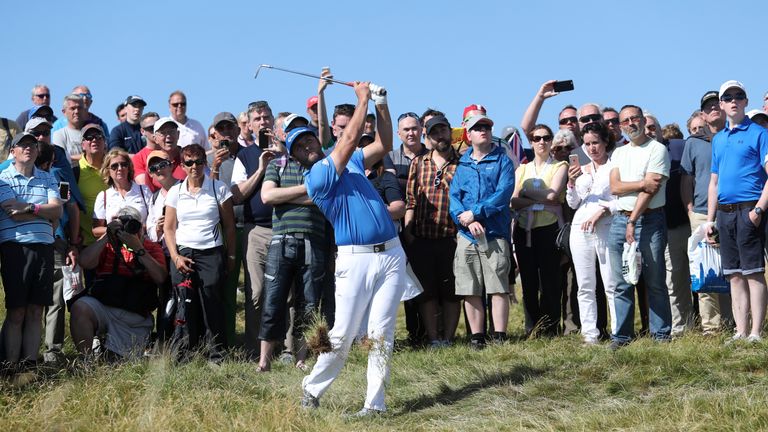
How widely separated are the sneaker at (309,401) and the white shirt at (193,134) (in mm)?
5210

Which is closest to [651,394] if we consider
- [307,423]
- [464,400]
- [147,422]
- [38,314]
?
[464,400]

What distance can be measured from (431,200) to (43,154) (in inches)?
156

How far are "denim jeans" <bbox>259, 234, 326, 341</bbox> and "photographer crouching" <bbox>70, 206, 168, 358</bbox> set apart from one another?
1261 millimetres

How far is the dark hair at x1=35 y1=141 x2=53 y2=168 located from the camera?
33.1 feet

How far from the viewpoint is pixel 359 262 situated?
7715 mm

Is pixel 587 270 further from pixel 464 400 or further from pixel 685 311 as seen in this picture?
pixel 464 400

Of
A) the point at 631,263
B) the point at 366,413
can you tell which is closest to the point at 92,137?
the point at 366,413

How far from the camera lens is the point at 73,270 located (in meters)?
10.4

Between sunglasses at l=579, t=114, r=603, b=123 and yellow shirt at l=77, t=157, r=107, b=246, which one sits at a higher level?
sunglasses at l=579, t=114, r=603, b=123

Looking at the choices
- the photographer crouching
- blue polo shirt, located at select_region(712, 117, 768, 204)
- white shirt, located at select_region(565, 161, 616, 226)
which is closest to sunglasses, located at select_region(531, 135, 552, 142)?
white shirt, located at select_region(565, 161, 616, 226)

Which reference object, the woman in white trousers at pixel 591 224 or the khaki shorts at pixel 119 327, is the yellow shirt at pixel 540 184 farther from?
the khaki shorts at pixel 119 327

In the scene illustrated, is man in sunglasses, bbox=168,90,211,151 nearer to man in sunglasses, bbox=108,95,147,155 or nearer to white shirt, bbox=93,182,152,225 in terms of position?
man in sunglasses, bbox=108,95,147,155

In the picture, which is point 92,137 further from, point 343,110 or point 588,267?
point 588,267

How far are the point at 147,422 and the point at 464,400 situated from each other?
258 cm
